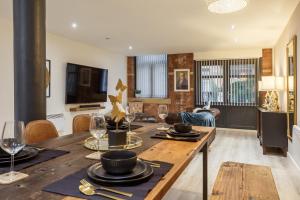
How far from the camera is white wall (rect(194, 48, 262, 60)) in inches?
265

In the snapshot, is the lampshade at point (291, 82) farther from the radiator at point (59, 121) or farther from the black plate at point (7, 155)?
the radiator at point (59, 121)

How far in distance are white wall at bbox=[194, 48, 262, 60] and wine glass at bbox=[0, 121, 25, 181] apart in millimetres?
6754

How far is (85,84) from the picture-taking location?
597 centimetres

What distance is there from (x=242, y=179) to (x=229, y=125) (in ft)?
18.1

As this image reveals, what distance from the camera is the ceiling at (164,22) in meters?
3.44

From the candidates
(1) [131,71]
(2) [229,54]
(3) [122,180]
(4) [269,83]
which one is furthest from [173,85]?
(3) [122,180]

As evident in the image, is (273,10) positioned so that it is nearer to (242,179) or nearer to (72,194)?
(242,179)

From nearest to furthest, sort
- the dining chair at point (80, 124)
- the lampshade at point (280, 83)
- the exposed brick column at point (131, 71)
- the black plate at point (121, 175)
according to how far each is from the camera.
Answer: the black plate at point (121, 175)
the dining chair at point (80, 124)
the lampshade at point (280, 83)
the exposed brick column at point (131, 71)

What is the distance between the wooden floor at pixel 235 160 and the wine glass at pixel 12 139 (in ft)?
6.05

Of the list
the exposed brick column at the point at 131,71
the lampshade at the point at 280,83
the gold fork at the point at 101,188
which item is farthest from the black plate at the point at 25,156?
the exposed brick column at the point at 131,71

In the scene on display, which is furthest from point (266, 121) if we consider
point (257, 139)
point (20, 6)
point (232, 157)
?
point (20, 6)

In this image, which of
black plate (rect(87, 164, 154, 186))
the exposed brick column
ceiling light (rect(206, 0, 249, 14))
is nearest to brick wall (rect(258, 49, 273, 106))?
the exposed brick column

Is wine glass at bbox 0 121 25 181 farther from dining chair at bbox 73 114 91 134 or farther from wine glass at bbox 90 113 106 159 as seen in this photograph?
dining chair at bbox 73 114 91 134

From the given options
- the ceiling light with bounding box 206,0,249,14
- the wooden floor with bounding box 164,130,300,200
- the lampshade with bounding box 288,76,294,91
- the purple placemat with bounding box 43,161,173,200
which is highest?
the ceiling light with bounding box 206,0,249,14
